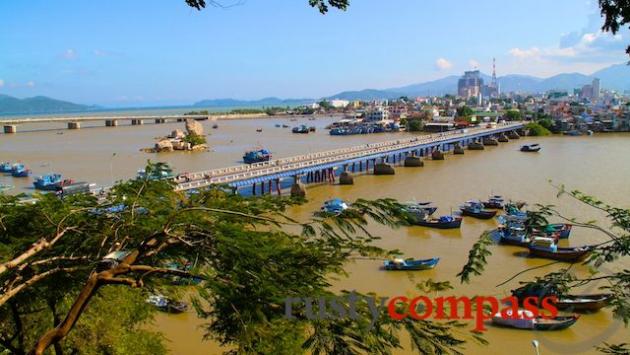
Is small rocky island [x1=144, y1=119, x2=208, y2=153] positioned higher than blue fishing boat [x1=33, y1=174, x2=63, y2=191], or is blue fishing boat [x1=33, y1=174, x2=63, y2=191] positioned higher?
small rocky island [x1=144, y1=119, x2=208, y2=153]

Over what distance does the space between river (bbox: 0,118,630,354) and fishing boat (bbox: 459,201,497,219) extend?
330 millimetres

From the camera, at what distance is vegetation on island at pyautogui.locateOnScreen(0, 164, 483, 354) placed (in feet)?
7.88

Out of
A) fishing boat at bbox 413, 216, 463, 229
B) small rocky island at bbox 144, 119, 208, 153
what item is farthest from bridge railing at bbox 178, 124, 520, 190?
small rocky island at bbox 144, 119, 208, 153

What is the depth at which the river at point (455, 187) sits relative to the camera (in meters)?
7.05

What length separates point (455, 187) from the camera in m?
18.5

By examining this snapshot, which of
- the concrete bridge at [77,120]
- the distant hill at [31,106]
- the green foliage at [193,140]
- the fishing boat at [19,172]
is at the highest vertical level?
the distant hill at [31,106]

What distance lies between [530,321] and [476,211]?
7.20 meters

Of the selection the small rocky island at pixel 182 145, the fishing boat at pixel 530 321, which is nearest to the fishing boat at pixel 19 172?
the small rocky island at pixel 182 145

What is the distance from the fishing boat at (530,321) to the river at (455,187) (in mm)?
94

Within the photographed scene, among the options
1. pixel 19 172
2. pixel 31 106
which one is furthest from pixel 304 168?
pixel 31 106

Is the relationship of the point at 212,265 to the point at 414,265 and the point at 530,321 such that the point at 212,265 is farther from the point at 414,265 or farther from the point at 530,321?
the point at 414,265

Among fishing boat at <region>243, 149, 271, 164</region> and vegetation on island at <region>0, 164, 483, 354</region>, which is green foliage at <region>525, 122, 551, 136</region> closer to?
fishing boat at <region>243, 149, 271, 164</region>

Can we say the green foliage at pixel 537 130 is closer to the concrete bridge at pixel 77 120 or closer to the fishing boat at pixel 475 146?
the fishing boat at pixel 475 146

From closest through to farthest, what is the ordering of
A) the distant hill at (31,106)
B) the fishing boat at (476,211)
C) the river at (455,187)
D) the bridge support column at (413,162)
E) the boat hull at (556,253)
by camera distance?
the river at (455,187), the boat hull at (556,253), the fishing boat at (476,211), the bridge support column at (413,162), the distant hill at (31,106)
